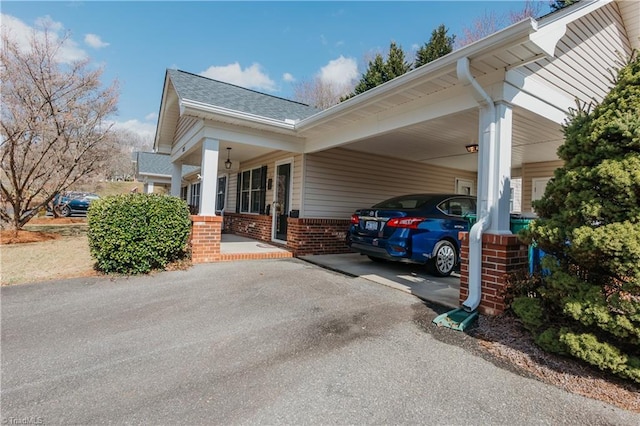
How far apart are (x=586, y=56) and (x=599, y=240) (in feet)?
15.0

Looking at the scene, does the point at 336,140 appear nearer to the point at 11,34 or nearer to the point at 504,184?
the point at 504,184

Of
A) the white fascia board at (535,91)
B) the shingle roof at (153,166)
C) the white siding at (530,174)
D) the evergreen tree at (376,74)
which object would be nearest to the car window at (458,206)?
the white fascia board at (535,91)

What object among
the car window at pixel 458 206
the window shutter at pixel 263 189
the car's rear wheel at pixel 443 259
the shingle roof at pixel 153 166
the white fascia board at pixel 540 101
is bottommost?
the car's rear wheel at pixel 443 259

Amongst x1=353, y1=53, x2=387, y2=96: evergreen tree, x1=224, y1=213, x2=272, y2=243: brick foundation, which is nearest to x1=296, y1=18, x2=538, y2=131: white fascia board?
x1=224, y1=213, x2=272, y2=243: brick foundation

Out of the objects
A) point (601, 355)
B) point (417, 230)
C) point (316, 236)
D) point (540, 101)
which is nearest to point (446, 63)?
point (540, 101)

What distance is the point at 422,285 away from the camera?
16.3ft

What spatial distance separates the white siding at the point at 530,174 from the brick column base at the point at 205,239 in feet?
27.3

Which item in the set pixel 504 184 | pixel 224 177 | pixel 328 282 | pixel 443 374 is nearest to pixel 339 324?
pixel 443 374

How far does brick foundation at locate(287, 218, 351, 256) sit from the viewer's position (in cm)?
750

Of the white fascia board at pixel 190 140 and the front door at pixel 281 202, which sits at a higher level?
the white fascia board at pixel 190 140

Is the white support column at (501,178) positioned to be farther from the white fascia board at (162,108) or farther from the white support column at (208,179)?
the white fascia board at (162,108)

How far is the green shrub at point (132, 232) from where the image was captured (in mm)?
5148

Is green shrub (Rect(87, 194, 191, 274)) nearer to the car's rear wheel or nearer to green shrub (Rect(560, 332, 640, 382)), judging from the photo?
the car's rear wheel

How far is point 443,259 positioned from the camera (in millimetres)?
5605
